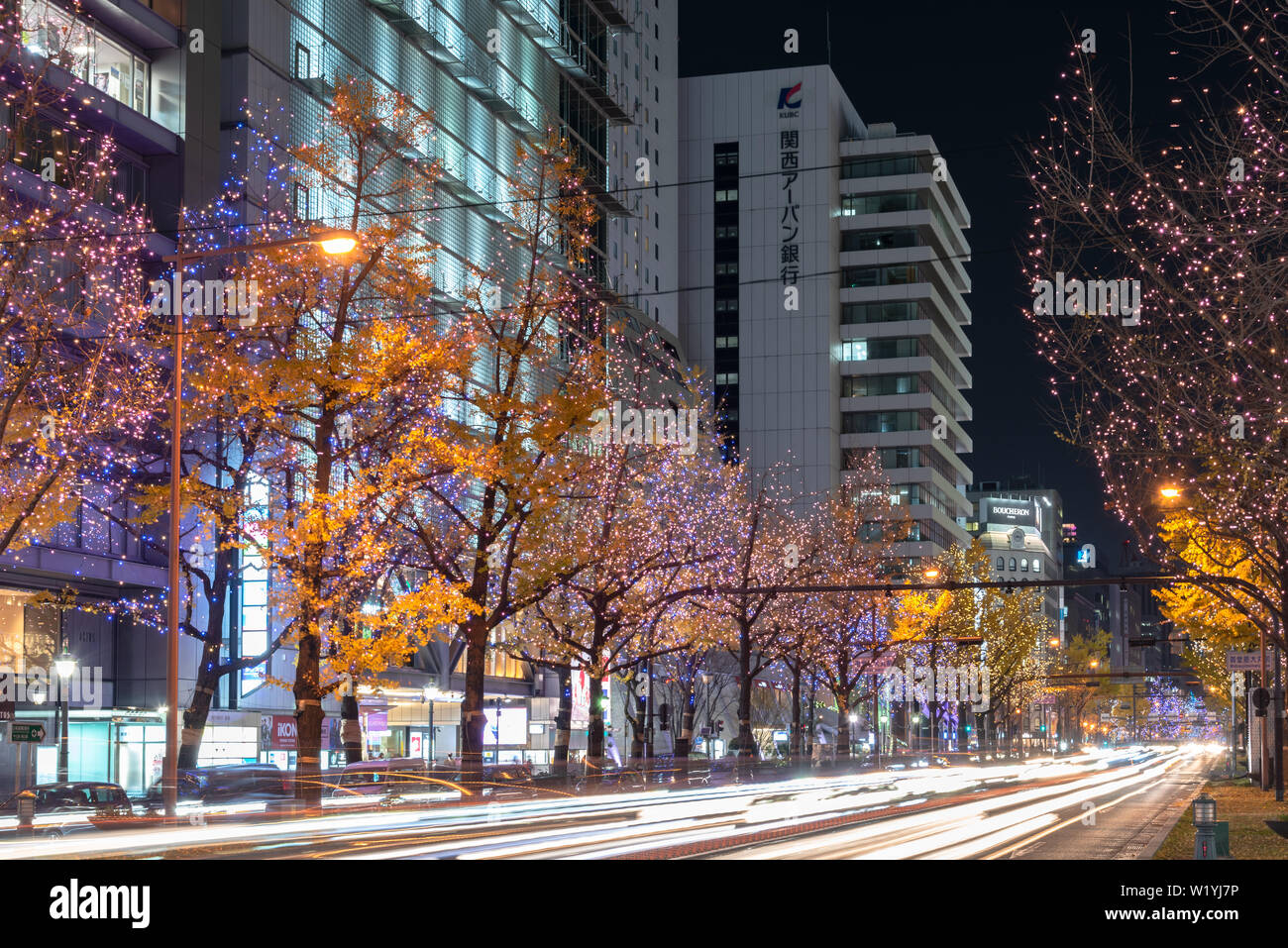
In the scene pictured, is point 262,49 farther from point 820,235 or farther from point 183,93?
point 820,235

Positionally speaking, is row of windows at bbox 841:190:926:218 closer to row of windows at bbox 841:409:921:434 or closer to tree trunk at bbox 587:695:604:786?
row of windows at bbox 841:409:921:434

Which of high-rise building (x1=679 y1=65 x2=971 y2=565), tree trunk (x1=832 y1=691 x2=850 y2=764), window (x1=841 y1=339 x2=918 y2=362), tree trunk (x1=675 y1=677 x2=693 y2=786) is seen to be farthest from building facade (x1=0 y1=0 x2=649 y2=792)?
window (x1=841 y1=339 x2=918 y2=362)

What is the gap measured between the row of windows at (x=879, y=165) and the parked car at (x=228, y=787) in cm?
12081

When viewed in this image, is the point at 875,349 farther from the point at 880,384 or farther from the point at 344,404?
the point at 344,404

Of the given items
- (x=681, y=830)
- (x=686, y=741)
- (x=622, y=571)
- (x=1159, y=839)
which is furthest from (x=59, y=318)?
(x=686, y=741)

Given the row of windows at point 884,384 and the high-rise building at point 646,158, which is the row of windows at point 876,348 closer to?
the row of windows at point 884,384

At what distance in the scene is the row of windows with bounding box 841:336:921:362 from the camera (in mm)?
146750

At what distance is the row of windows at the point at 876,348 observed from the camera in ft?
481

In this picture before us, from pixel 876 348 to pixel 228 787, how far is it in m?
120

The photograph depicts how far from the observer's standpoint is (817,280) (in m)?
145

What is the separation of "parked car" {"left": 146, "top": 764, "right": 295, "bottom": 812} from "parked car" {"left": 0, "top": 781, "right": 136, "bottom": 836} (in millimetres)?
918

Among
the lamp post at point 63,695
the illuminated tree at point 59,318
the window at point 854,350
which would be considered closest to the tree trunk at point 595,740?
the lamp post at point 63,695
